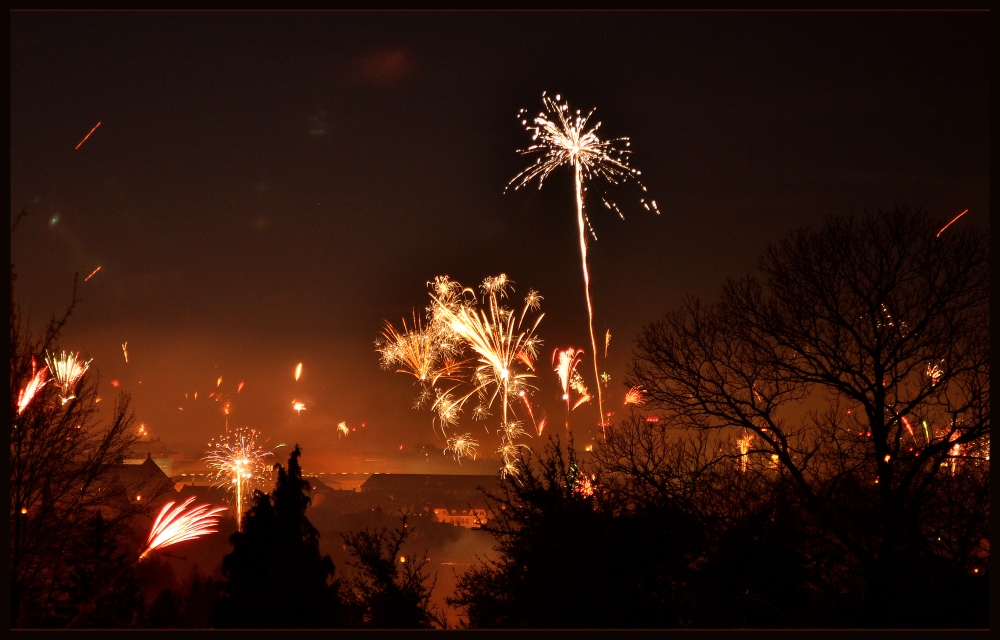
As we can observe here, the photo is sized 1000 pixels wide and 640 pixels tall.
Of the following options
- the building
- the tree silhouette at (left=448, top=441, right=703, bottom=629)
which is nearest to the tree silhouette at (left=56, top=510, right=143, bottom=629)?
the tree silhouette at (left=448, top=441, right=703, bottom=629)

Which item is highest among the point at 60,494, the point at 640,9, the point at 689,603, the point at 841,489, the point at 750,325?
the point at 640,9

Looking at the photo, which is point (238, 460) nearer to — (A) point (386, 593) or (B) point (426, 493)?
(B) point (426, 493)

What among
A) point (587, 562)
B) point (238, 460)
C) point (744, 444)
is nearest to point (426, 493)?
point (238, 460)

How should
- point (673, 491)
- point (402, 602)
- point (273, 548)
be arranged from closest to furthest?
point (673, 491)
point (402, 602)
point (273, 548)

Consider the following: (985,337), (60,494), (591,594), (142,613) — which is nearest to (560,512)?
(591,594)

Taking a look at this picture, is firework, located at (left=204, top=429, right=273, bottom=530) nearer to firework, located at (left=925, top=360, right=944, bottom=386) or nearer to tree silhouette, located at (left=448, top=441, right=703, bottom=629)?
tree silhouette, located at (left=448, top=441, right=703, bottom=629)

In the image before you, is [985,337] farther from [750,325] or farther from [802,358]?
[750,325]
